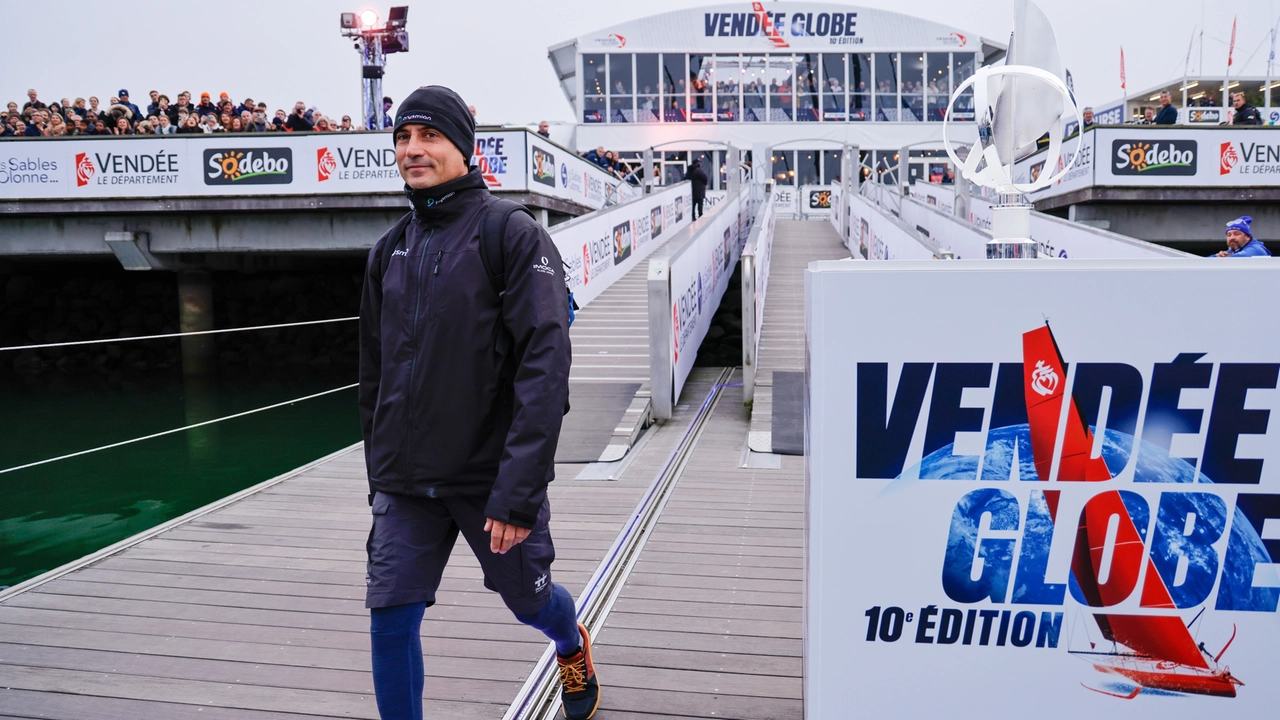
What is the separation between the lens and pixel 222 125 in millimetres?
17344

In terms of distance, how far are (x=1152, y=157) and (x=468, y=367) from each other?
16.0 metres

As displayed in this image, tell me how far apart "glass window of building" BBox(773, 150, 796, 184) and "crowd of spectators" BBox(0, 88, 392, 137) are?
69.8 feet

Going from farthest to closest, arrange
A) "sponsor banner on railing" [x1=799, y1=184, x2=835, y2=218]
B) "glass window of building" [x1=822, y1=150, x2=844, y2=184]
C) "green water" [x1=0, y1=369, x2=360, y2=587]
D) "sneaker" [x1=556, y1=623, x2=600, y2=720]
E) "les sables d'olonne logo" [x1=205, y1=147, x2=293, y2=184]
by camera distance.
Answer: "glass window of building" [x1=822, y1=150, x2=844, y2=184], "sponsor banner on railing" [x1=799, y1=184, x2=835, y2=218], "les sables d'olonne logo" [x1=205, y1=147, x2=293, y2=184], "green water" [x1=0, y1=369, x2=360, y2=587], "sneaker" [x1=556, y1=623, x2=600, y2=720]

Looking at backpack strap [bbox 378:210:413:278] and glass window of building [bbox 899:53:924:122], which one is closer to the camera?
backpack strap [bbox 378:210:413:278]

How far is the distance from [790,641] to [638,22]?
35219mm

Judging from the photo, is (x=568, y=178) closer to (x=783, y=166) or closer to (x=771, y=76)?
(x=783, y=166)

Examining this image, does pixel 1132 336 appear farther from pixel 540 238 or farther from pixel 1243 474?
pixel 540 238

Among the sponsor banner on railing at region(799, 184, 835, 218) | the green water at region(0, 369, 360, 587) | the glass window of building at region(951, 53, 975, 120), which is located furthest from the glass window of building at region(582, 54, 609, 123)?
the green water at region(0, 369, 360, 587)

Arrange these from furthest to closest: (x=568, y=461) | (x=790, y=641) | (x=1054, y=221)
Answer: (x=1054, y=221)
(x=568, y=461)
(x=790, y=641)

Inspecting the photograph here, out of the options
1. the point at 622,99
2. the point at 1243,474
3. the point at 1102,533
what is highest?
the point at 622,99

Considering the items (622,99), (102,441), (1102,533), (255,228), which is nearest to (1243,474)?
(1102,533)

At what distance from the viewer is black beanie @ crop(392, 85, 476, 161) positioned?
2.49 meters

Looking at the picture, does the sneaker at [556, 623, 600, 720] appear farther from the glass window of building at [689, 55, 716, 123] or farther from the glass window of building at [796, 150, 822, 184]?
the glass window of building at [689, 55, 716, 123]

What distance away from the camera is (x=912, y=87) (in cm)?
3653
